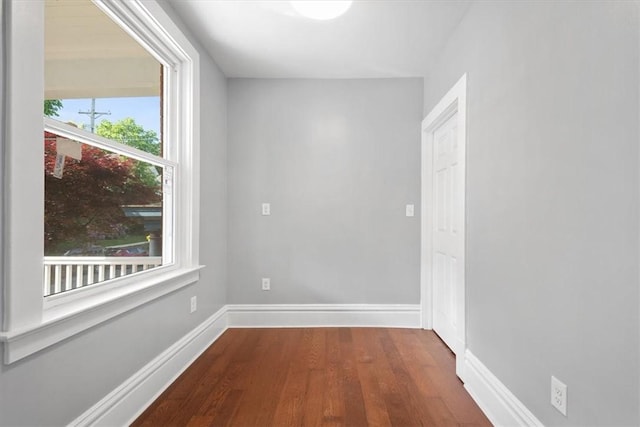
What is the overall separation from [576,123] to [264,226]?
2.57 meters

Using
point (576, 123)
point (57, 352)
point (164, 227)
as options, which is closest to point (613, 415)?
point (576, 123)

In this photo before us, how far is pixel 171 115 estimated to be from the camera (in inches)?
94.1

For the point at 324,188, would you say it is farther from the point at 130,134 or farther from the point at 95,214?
the point at 95,214

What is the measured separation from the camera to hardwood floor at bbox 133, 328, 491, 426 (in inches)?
→ 69.6

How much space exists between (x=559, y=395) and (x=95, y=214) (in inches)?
83.7

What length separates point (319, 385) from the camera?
211 centimetres

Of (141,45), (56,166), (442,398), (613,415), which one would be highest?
(141,45)

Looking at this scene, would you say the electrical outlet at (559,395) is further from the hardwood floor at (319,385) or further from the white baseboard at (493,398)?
the hardwood floor at (319,385)

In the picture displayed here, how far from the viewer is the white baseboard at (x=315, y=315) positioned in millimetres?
3232

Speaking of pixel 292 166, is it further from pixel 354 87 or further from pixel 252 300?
pixel 252 300

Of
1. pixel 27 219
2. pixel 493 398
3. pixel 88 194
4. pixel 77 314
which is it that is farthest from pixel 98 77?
pixel 493 398

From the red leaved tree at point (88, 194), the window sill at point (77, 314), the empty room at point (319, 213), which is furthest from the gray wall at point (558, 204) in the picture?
the red leaved tree at point (88, 194)

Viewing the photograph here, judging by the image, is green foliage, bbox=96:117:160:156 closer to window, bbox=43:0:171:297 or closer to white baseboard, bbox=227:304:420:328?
window, bbox=43:0:171:297

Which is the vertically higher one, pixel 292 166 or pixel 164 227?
pixel 292 166
